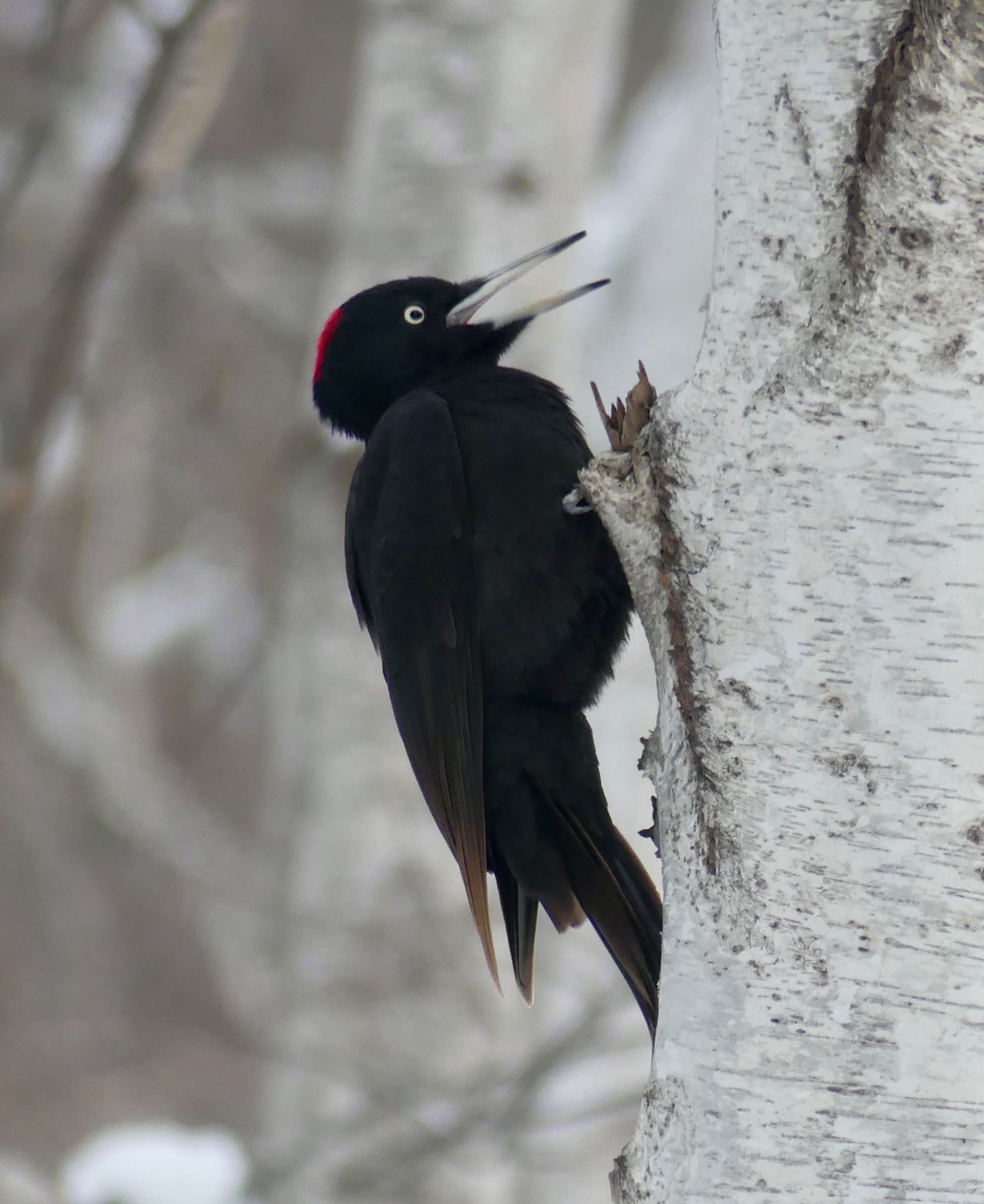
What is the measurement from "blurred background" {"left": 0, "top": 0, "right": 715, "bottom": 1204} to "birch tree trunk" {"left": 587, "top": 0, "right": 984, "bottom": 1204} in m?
1.25

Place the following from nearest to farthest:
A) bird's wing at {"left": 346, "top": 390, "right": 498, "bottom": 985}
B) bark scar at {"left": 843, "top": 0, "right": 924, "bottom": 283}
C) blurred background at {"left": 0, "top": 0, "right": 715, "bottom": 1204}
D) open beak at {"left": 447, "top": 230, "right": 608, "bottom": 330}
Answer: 1. bark scar at {"left": 843, "top": 0, "right": 924, "bottom": 283}
2. bird's wing at {"left": 346, "top": 390, "right": 498, "bottom": 985}
3. open beak at {"left": 447, "top": 230, "right": 608, "bottom": 330}
4. blurred background at {"left": 0, "top": 0, "right": 715, "bottom": 1204}

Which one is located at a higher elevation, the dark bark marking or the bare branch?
the bare branch

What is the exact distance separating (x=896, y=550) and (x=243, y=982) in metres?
5.80

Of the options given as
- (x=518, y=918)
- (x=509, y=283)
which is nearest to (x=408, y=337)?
(x=509, y=283)

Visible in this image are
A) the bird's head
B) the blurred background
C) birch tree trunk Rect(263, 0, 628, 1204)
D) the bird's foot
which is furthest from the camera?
birch tree trunk Rect(263, 0, 628, 1204)

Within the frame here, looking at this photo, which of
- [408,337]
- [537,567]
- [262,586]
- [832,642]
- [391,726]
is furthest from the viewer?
[262,586]

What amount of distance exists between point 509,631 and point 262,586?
19.8 feet

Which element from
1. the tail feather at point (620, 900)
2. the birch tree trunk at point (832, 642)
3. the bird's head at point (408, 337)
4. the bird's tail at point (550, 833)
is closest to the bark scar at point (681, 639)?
the birch tree trunk at point (832, 642)

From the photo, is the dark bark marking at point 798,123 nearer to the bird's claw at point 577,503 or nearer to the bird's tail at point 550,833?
the bird's claw at point 577,503

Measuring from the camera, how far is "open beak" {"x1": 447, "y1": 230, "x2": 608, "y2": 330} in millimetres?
2480

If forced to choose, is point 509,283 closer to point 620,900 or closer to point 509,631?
point 509,631

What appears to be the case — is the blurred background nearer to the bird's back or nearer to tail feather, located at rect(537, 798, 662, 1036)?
the bird's back

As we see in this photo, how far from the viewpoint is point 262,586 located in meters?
8.32

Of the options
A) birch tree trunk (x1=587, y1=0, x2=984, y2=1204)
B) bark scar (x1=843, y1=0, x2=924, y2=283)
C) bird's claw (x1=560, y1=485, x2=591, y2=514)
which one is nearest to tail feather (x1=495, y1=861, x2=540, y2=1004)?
bird's claw (x1=560, y1=485, x2=591, y2=514)
